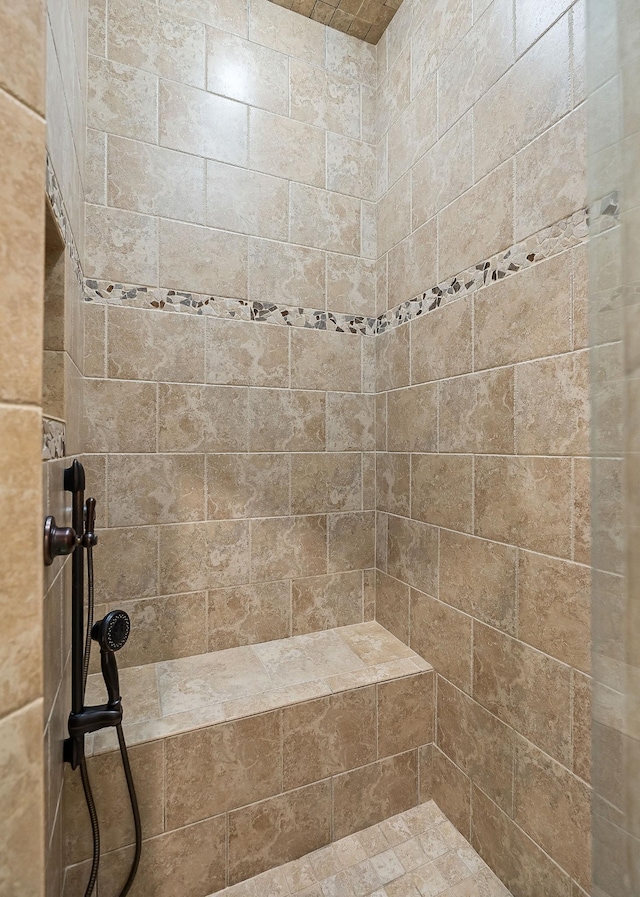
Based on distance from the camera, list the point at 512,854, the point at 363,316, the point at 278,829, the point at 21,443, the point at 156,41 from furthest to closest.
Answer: the point at 363,316, the point at 156,41, the point at 278,829, the point at 512,854, the point at 21,443

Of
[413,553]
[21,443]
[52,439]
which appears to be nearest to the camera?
[21,443]

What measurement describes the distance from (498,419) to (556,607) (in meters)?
0.50

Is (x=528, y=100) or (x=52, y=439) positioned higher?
(x=528, y=100)

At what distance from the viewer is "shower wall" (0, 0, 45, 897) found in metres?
0.44

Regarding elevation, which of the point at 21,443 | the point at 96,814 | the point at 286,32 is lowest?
the point at 96,814

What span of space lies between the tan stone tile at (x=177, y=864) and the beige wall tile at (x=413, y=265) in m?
1.77

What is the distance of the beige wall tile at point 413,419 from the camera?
1420 millimetres

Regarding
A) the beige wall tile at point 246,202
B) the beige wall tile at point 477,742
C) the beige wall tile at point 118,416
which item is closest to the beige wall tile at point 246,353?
the beige wall tile at point 118,416

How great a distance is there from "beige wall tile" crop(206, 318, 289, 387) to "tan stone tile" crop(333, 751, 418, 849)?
134cm

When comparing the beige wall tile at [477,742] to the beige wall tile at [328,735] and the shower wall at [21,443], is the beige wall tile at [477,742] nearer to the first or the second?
the beige wall tile at [328,735]

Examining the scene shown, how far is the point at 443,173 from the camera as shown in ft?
4.48

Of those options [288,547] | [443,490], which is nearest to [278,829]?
[288,547]

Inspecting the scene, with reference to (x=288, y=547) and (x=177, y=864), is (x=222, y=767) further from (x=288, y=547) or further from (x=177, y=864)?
(x=288, y=547)

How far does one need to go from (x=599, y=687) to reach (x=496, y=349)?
0.89m
